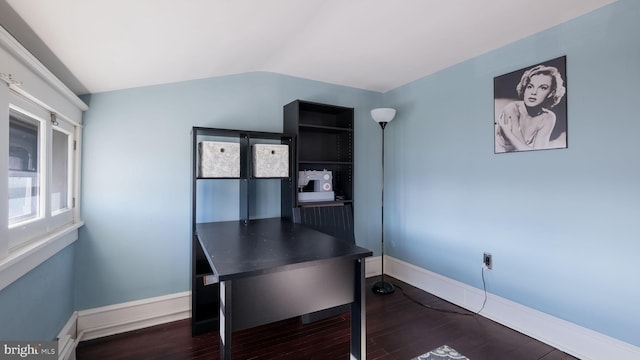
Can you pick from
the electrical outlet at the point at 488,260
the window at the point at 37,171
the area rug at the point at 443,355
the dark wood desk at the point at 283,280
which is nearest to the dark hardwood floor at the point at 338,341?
the area rug at the point at 443,355

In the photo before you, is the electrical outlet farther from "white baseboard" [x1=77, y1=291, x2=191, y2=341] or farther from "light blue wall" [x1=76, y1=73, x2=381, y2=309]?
"white baseboard" [x1=77, y1=291, x2=191, y2=341]

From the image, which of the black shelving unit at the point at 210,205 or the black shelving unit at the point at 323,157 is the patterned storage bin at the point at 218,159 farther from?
the black shelving unit at the point at 323,157

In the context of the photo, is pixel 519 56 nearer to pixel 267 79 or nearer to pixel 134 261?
pixel 267 79

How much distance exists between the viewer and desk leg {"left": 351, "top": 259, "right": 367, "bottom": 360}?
149cm

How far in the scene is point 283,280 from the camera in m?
1.37

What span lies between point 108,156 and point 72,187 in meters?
0.32

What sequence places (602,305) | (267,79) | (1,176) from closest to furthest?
1. (1,176)
2. (602,305)
3. (267,79)

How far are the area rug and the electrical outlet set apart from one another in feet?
2.61

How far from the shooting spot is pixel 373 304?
8.59ft

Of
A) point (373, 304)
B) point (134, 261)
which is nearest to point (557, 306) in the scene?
point (373, 304)

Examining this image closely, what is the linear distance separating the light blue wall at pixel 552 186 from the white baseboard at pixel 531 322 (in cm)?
6

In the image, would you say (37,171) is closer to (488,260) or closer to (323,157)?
(323,157)

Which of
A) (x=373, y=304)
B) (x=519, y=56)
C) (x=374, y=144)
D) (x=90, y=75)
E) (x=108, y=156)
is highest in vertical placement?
(x=519, y=56)

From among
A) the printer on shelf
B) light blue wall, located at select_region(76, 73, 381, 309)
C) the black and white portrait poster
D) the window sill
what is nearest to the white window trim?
the window sill
